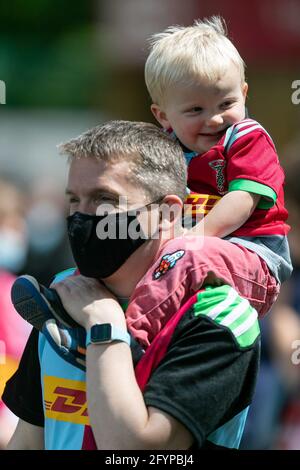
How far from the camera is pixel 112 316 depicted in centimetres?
312

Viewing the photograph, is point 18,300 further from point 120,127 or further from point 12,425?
point 12,425

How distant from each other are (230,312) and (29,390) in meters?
0.85

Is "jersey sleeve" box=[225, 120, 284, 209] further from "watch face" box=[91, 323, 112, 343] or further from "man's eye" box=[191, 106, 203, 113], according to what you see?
"watch face" box=[91, 323, 112, 343]

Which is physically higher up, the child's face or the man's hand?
the child's face

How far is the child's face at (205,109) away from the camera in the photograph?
346cm

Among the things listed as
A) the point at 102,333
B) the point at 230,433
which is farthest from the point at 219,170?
the point at 230,433

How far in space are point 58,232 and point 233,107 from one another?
643 cm

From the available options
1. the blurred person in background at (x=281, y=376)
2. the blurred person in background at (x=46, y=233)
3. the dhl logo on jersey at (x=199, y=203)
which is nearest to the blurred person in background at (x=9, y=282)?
the blurred person in background at (x=46, y=233)

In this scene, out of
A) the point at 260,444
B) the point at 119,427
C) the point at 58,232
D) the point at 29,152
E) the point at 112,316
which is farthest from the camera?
the point at 29,152

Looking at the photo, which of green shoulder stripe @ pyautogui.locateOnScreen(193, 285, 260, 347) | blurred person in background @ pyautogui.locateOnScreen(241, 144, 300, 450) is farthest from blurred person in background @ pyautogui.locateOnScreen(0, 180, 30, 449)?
green shoulder stripe @ pyautogui.locateOnScreen(193, 285, 260, 347)

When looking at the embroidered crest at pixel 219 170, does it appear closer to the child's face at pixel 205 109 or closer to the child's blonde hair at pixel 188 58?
the child's face at pixel 205 109

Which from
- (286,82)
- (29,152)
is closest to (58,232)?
(286,82)

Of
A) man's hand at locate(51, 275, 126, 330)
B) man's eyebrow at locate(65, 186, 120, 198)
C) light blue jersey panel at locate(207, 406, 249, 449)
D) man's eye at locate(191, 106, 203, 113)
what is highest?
man's eye at locate(191, 106, 203, 113)

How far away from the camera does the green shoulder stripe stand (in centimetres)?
303
